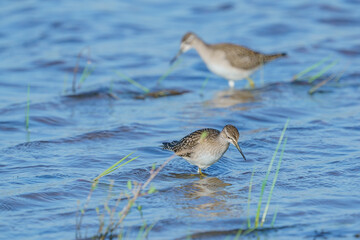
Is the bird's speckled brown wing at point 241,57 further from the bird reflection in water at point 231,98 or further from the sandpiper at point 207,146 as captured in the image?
the sandpiper at point 207,146

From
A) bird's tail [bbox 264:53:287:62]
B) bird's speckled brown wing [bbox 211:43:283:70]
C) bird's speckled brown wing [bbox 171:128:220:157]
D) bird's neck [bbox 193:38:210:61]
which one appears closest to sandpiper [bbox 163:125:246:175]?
bird's speckled brown wing [bbox 171:128:220:157]

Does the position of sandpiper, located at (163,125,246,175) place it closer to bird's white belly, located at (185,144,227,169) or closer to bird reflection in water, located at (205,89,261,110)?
bird's white belly, located at (185,144,227,169)

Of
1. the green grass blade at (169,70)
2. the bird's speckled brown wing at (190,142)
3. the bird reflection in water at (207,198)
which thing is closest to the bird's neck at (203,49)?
the green grass blade at (169,70)

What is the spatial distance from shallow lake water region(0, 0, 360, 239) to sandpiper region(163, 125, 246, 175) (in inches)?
9.0

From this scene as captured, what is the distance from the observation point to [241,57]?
445 inches

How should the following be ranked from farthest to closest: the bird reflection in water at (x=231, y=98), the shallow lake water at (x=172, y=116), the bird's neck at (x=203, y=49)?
the bird's neck at (x=203, y=49) → the bird reflection in water at (x=231, y=98) → the shallow lake water at (x=172, y=116)

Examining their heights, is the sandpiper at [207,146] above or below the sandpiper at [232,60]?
above

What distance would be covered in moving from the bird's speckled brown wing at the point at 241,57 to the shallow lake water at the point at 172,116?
422 mm

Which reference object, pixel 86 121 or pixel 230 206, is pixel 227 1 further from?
pixel 230 206

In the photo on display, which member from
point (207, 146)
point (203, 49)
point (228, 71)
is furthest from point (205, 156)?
point (203, 49)

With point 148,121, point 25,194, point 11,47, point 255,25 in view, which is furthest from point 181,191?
point 255,25

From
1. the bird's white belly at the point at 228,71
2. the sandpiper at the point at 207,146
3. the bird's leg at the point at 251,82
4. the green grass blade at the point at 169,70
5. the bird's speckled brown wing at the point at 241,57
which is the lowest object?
the bird's leg at the point at 251,82

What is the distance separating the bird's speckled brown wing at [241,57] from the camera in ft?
36.9

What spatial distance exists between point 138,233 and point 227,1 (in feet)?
41.5
